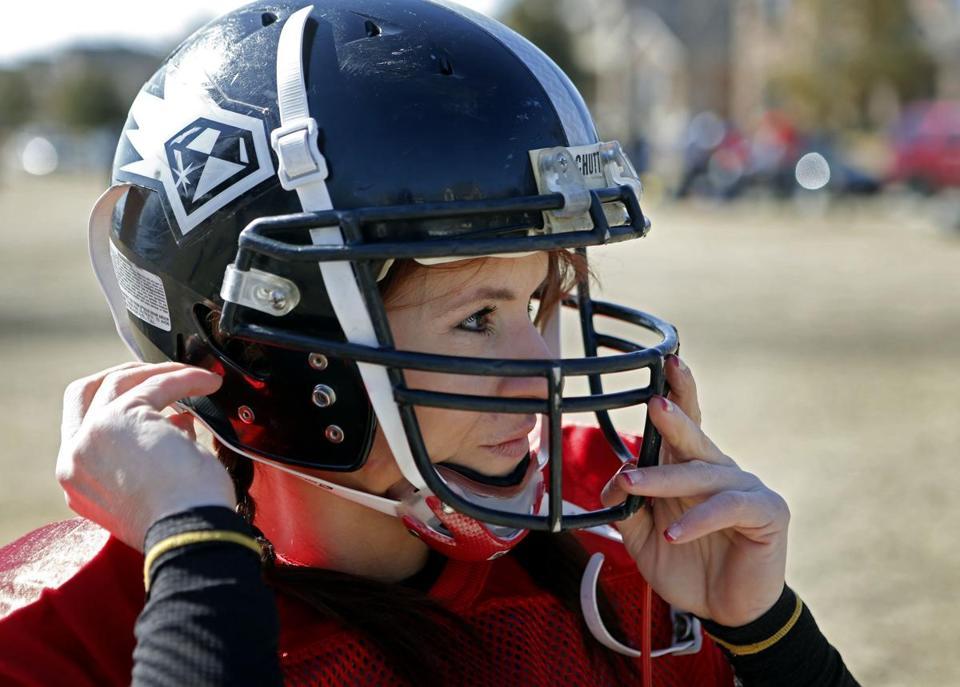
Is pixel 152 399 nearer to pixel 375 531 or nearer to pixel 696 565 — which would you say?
pixel 375 531

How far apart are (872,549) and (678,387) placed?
119 inches

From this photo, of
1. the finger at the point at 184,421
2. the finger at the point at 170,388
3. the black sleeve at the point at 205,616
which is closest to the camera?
the black sleeve at the point at 205,616

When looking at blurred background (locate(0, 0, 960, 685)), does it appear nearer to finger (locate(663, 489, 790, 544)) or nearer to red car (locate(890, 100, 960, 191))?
red car (locate(890, 100, 960, 191))

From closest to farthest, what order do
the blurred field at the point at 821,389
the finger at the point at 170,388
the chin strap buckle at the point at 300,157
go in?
the finger at the point at 170,388
the chin strap buckle at the point at 300,157
the blurred field at the point at 821,389

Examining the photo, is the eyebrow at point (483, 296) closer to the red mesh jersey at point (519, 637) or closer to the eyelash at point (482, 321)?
the eyelash at point (482, 321)

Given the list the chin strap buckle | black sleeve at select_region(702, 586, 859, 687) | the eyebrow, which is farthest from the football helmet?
black sleeve at select_region(702, 586, 859, 687)

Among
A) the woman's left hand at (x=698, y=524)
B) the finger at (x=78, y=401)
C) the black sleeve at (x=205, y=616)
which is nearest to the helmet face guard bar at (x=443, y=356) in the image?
the woman's left hand at (x=698, y=524)

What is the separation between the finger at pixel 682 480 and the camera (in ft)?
5.97

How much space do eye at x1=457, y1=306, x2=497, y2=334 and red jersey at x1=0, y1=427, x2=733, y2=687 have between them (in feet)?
1.35

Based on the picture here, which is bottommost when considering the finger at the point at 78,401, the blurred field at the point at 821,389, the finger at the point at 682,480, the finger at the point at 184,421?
the blurred field at the point at 821,389

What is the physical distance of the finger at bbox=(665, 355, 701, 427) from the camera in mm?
1947

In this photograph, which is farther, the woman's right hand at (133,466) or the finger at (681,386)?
the finger at (681,386)

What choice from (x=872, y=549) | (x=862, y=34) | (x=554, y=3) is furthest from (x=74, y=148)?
(x=872, y=549)

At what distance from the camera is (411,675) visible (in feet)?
5.66
